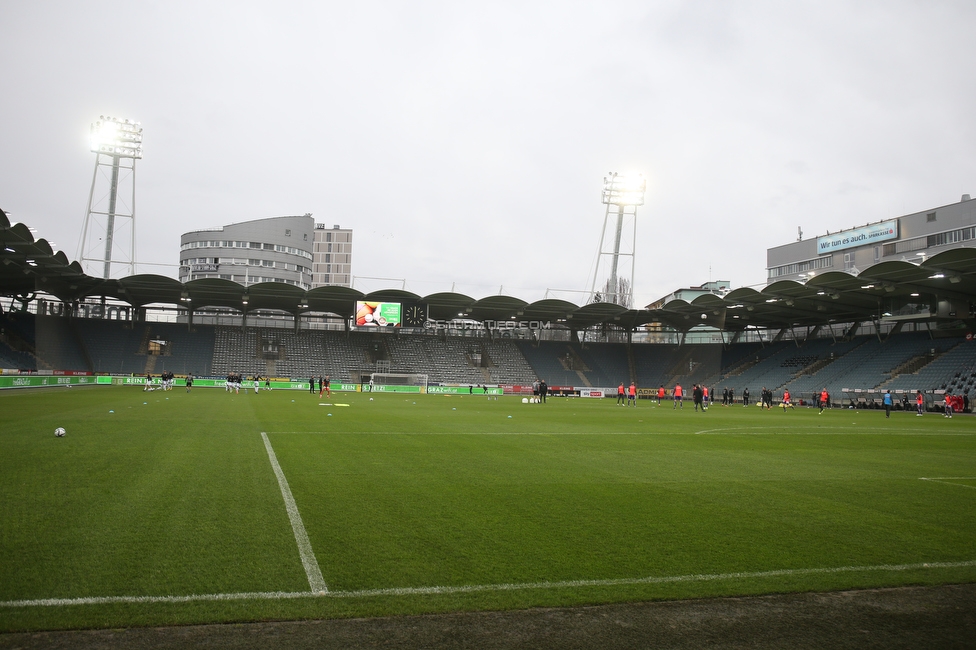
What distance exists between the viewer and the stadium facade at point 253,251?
3816 inches

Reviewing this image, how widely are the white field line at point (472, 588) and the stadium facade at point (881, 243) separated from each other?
5613 centimetres

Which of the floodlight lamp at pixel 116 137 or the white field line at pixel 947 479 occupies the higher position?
the floodlight lamp at pixel 116 137

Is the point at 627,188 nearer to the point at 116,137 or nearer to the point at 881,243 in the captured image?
the point at 881,243

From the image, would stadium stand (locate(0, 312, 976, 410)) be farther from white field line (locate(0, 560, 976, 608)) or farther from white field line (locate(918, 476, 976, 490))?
white field line (locate(0, 560, 976, 608))

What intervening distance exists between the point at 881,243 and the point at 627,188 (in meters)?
27.9

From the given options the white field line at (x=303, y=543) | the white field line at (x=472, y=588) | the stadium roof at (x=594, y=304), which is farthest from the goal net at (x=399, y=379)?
the white field line at (x=472, y=588)

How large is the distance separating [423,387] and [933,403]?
39.1 metres

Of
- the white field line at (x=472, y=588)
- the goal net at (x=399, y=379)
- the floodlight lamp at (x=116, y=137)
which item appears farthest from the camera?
the goal net at (x=399, y=379)

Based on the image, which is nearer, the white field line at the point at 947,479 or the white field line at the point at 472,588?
the white field line at the point at 472,588

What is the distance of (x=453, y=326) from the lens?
71250 millimetres

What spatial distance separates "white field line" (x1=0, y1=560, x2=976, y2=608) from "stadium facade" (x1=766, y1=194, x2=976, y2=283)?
5613 centimetres

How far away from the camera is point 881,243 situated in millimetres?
67000

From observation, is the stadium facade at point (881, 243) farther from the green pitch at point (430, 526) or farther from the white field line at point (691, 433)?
the green pitch at point (430, 526)

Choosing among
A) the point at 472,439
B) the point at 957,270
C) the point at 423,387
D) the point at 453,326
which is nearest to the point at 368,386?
the point at 423,387
